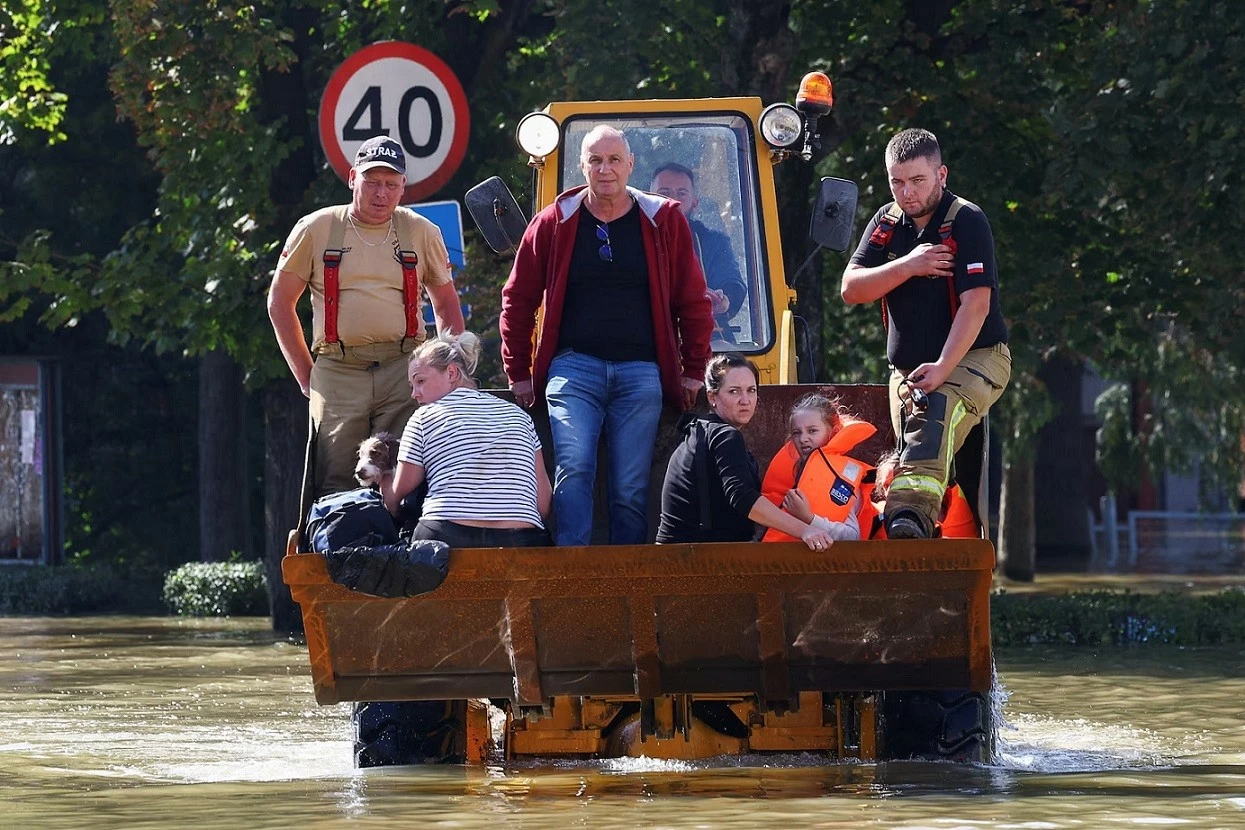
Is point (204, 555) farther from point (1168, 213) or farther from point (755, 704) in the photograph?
point (755, 704)

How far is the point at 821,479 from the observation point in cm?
821

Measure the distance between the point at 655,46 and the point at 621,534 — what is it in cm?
1085

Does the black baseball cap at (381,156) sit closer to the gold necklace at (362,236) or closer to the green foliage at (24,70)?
the gold necklace at (362,236)

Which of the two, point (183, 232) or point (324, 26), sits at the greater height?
point (324, 26)

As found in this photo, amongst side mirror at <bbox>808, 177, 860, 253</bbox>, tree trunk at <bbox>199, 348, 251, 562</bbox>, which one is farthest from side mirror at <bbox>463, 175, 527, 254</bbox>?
tree trunk at <bbox>199, 348, 251, 562</bbox>

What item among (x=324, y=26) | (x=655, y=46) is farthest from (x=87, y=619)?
(x=655, y=46)

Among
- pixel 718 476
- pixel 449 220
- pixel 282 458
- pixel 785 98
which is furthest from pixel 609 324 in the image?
pixel 282 458

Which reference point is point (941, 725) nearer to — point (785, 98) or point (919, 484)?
point (919, 484)

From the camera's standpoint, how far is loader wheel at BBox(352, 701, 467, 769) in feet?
28.5

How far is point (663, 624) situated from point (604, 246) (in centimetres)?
159

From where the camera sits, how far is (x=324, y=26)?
1902cm

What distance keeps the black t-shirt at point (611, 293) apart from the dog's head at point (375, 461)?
818mm

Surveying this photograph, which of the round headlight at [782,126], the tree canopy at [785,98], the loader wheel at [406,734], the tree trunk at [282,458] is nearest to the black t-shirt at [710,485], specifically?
the loader wheel at [406,734]

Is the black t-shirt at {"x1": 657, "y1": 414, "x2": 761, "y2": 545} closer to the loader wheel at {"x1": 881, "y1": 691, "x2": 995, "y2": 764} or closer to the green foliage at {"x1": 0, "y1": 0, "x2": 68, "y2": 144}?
the loader wheel at {"x1": 881, "y1": 691, "x2": 995, "y2": 764}
